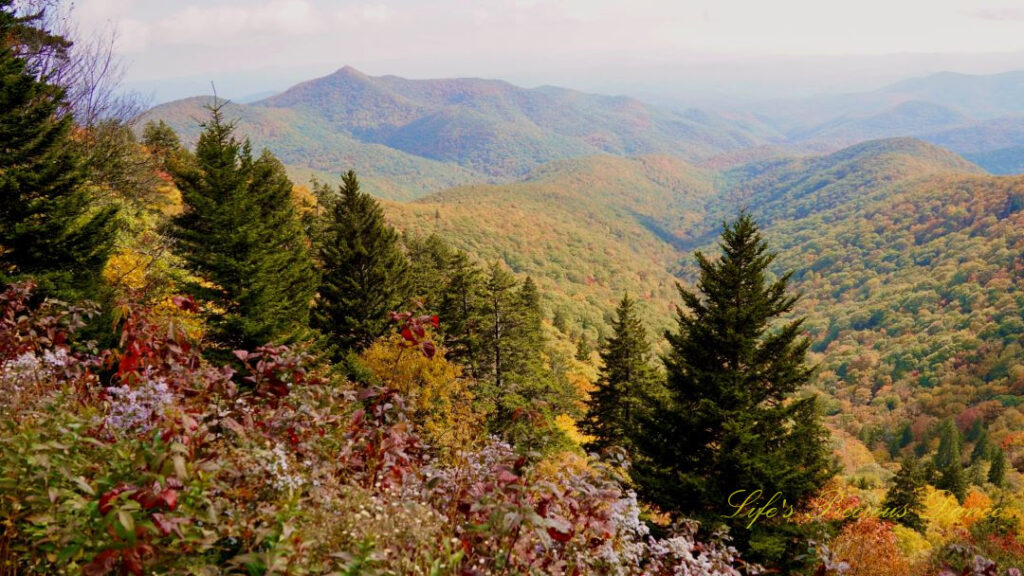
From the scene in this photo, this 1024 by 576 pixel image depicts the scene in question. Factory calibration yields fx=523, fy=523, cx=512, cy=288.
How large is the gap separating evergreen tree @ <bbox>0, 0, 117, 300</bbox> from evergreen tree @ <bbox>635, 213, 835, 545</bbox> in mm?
15668

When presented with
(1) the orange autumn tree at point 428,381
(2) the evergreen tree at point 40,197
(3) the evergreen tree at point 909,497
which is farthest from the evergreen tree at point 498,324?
(3) the evergreen tree at point 909,497

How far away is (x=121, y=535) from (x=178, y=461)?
426 millimetres

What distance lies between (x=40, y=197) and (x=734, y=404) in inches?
729

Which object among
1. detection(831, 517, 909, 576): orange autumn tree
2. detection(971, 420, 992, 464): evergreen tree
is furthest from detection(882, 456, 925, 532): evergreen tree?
detection(971, 420, 992, 464): evergreen tree

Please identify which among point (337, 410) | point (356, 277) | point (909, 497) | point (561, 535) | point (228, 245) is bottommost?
point (909, 497)

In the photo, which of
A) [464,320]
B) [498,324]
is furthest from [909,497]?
[464,320]

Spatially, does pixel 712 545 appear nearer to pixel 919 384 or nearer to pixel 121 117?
pixel 121 117

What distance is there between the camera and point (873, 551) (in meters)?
19.3

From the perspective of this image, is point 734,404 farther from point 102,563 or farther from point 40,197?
point 40,197

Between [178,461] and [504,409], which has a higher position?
[178,461]

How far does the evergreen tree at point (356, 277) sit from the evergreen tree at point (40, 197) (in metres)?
10.2

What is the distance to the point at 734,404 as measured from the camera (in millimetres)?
13586

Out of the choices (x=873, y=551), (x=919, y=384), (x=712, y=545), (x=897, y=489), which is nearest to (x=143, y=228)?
(x=712, y=545)

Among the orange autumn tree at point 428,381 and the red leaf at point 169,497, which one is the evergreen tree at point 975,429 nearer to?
the orange autumn tree at point 428,381
